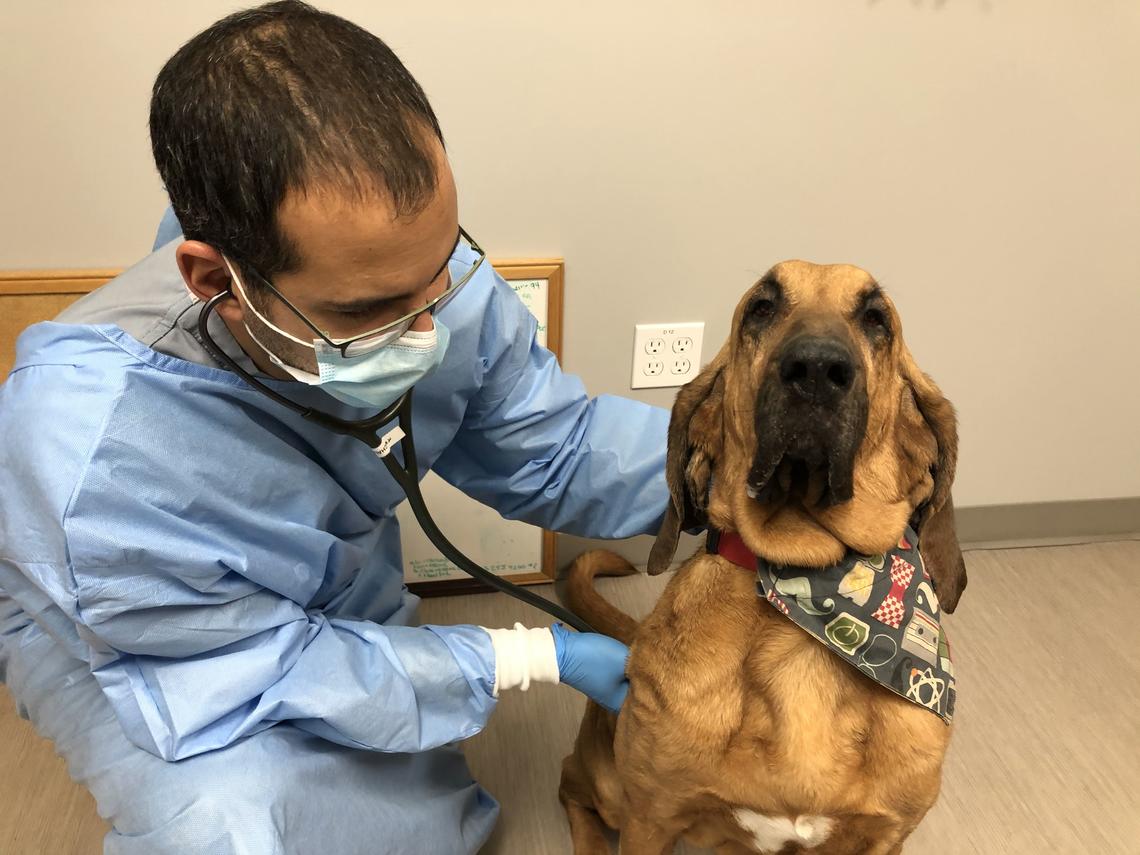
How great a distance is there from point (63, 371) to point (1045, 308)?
6.41 feet

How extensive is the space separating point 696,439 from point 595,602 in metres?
0.59

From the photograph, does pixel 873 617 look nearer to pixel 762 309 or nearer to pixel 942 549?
pixel 942 549

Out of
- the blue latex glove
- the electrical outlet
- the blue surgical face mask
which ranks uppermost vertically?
the blue surgical face mask

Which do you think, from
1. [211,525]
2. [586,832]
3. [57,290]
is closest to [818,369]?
[211,525]

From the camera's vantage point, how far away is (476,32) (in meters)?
1.51

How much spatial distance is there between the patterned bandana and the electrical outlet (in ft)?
2.91

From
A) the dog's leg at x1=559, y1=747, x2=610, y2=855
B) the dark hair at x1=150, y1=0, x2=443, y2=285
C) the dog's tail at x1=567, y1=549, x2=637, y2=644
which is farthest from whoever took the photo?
the dog's tail at x1=567, y1=549, x2=637, y2=644

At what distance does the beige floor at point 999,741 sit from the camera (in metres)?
1.59

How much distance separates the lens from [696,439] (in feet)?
3.72

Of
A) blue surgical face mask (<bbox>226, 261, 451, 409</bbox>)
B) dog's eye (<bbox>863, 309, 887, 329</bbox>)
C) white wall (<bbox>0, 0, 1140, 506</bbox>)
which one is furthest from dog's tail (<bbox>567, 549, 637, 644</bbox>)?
dog's eye (<bbox>863, 309, 887, 329</bbox>)

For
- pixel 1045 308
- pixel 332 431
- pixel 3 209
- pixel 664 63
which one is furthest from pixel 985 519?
pixel 3 209

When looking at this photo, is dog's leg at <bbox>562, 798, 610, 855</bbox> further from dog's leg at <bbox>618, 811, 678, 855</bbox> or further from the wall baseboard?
the wall baseboard

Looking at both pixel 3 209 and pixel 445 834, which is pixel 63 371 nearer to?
pixel 3 209

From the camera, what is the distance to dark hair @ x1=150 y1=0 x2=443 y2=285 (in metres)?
0.86
